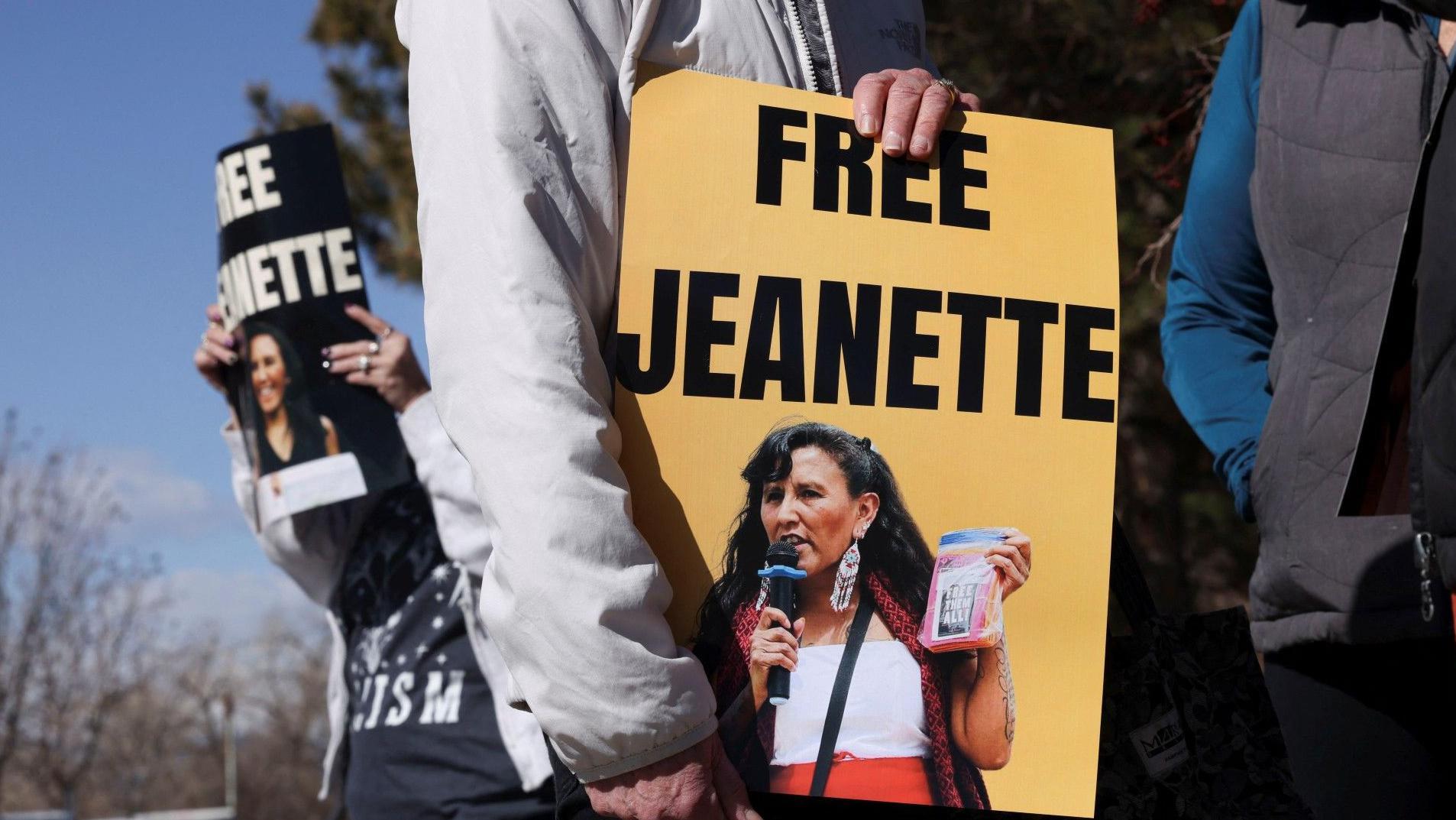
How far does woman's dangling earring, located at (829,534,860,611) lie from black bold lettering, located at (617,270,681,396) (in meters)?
0.24

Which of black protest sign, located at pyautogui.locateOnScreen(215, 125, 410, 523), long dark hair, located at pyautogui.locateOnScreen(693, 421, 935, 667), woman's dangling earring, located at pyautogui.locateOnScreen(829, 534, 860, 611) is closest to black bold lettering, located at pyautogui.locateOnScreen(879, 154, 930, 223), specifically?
long dark hair, located at pyautogui.locateOnScreen(693, 421, 935, 667)

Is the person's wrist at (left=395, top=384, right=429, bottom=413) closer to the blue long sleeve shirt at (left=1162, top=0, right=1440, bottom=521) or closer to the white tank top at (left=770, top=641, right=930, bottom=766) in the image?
the blue long sleeve shirt at (left=1162, top=0, right=1440, bottom=521)

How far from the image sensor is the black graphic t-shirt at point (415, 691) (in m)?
3.02

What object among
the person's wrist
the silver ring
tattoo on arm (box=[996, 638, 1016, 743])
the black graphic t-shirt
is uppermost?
the silver ring

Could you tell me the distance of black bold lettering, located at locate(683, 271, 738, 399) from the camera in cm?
134

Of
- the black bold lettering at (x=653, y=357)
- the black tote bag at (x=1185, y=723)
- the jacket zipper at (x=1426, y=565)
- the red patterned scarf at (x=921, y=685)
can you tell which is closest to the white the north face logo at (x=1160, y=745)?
the black tote bag at (x=1185, y=723)

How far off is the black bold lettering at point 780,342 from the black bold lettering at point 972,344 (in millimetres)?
163

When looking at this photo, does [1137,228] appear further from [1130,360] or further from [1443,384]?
[1443,384]

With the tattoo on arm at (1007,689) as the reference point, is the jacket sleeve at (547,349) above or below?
above

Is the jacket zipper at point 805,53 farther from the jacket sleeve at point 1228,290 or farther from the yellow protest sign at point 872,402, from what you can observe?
the jacket sleeve at point 1228,290

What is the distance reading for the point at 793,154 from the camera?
1.40 m

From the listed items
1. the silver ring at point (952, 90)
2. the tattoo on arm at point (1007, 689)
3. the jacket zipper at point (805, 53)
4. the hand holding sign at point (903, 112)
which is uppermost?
the jacket zipper at point (805, 53)

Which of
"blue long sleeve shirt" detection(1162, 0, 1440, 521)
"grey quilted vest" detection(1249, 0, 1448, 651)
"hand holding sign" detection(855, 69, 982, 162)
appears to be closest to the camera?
"hand holding sign" detection(855, 69, 982, 162)

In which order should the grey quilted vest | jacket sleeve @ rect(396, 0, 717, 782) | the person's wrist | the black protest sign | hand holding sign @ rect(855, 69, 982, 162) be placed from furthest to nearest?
the person's wrist, the black protest sign, the grey quilted vest, hand holding sign @ rect(855, 69, 982, 162), jacket sleeve @ rect(396, 0, 717, 782)
